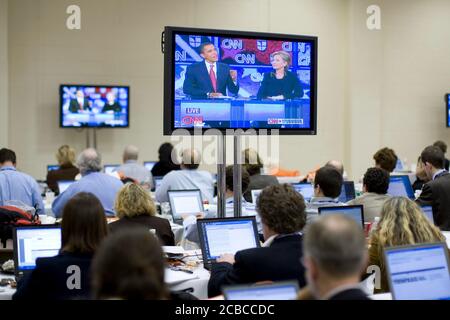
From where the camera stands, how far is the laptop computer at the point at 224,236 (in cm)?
443

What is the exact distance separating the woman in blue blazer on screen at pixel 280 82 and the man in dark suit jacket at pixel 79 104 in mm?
6454

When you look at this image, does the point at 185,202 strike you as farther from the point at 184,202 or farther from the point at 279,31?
the point at 279,31

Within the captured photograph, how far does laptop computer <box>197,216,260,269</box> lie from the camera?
4.43 metres

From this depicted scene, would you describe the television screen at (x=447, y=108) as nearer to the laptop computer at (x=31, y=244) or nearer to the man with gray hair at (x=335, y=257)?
the laptop computer at (x=31, y=244)

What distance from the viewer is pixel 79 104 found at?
11188 millimetres

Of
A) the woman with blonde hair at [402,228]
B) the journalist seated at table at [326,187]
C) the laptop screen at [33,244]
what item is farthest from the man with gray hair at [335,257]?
the journalist seated at table at [326,187]

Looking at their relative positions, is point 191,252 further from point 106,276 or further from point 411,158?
point 411,158

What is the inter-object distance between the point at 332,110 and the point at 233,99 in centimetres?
799

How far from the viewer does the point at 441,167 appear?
6.76 meters

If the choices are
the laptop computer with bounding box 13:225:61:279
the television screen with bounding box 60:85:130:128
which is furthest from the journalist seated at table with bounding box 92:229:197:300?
the television screen with bounding box 60:85:130:128

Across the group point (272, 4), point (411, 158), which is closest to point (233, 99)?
point (272, 4)

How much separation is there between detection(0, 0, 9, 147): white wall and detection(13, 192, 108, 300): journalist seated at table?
26.4 ft

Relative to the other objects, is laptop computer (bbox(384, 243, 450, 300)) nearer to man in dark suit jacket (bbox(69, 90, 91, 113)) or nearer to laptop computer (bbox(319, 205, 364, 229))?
laptop computer (bbox(319, 205, 364, 229))

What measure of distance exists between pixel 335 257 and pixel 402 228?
78.6 inches
